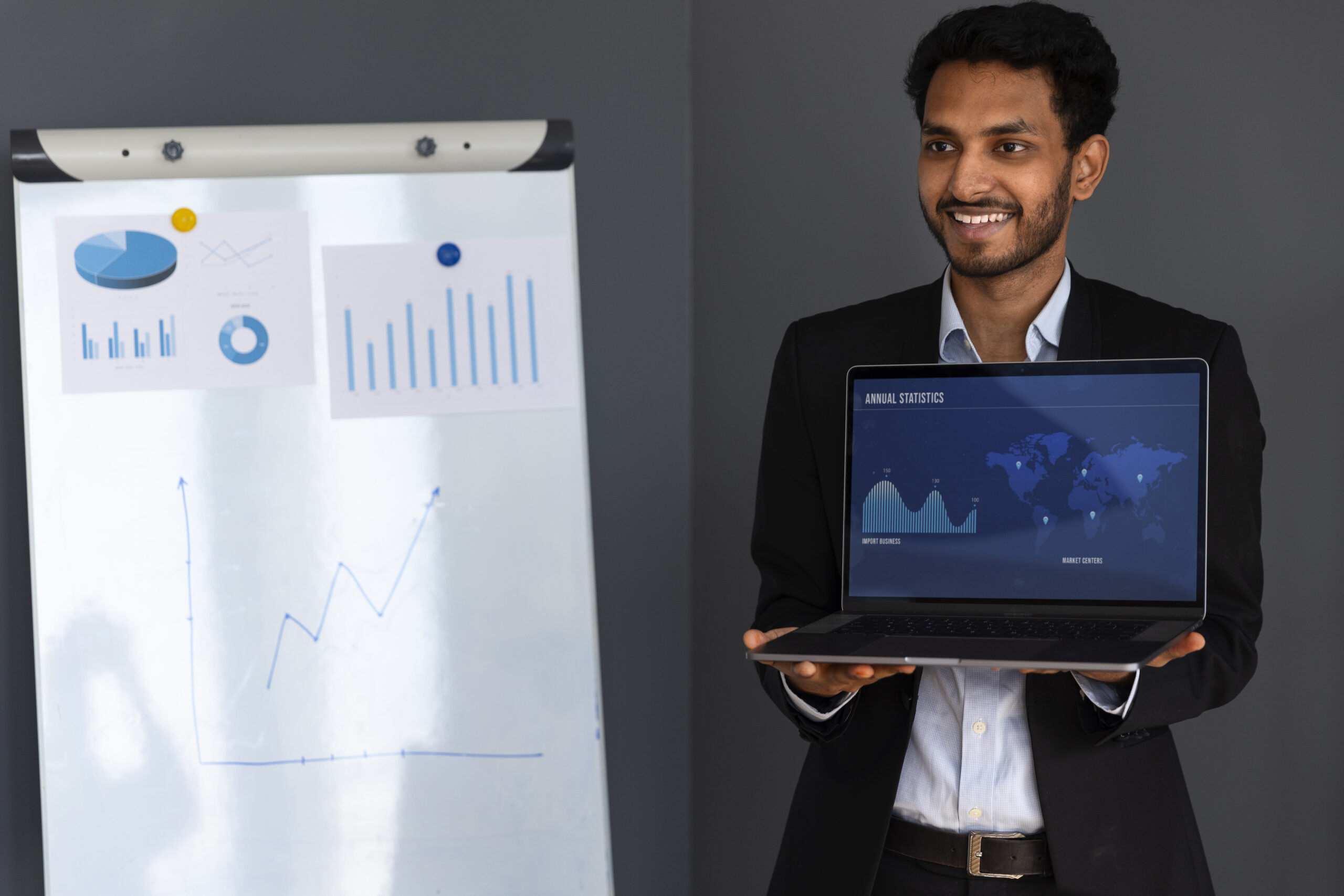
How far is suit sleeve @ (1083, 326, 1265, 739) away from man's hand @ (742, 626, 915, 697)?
0.75 feet

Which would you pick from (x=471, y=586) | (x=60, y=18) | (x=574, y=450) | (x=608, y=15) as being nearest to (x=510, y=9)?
(x=608, y=15)

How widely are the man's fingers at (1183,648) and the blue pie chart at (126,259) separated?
119 centimetres

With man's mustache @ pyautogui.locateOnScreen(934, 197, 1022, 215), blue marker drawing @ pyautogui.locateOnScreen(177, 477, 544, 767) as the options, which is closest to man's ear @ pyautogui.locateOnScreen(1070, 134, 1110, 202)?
man's mustache @ pyautogui.locateOnScreen(934, 197, 1022, 215)

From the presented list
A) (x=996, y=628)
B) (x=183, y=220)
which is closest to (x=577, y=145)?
(x=183, y=220)

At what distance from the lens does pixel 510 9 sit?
2.10 m

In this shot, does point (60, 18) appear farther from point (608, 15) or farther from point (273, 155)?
point (608, 15)

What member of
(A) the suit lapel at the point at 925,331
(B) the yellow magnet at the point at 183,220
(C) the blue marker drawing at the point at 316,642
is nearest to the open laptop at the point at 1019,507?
(A) the suit lapel at the point at 925,331

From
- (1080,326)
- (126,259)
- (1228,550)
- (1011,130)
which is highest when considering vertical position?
(1011,130)

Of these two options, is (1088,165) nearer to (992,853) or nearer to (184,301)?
(992,853)

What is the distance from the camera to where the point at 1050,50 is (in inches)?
50.6

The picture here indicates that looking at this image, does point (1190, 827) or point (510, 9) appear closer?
point (1190, 827)

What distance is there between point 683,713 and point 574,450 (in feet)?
3.25

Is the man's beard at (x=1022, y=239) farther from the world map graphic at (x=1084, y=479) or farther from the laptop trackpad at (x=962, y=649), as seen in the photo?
the laptop trackpad at (x=962, y=649)

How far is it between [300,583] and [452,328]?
37 cm
